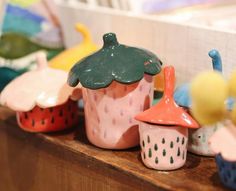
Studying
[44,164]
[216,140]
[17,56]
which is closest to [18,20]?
[17,56]

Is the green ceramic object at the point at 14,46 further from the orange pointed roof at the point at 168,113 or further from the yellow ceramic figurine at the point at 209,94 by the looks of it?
the yellow ceramic figurine at the point at 209,94

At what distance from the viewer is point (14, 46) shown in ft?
4.00

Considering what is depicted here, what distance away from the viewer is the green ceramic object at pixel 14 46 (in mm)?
1210

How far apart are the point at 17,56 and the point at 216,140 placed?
66 cm

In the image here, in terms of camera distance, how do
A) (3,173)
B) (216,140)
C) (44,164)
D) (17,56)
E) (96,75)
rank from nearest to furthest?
(216,140), (96,75), (44,164), (3,173), (17,56)

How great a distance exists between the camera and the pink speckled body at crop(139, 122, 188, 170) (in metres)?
0.76

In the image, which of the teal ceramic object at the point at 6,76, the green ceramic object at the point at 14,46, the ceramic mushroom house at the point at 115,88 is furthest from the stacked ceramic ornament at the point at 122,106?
the green ceramic object at the point at 14,46

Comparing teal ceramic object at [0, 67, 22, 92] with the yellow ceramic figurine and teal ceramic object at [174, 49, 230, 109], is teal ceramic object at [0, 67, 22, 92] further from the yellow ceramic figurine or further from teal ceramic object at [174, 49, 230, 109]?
the yellow ceramic figurine

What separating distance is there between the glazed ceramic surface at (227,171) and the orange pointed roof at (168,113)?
7 cm

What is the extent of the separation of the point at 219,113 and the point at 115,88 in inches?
9.1

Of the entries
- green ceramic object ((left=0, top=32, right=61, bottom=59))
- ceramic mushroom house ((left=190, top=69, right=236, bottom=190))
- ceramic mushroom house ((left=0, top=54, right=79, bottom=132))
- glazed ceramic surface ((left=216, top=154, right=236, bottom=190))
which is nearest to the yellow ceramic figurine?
ceramic mushroom house ((left=190, top=69, right=236, bottom=190))

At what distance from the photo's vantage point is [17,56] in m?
1.22

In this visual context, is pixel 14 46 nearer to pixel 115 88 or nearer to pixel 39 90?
pixel 39 90

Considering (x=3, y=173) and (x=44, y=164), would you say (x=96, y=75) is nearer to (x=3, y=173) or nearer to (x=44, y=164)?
(x=44, y=164)
